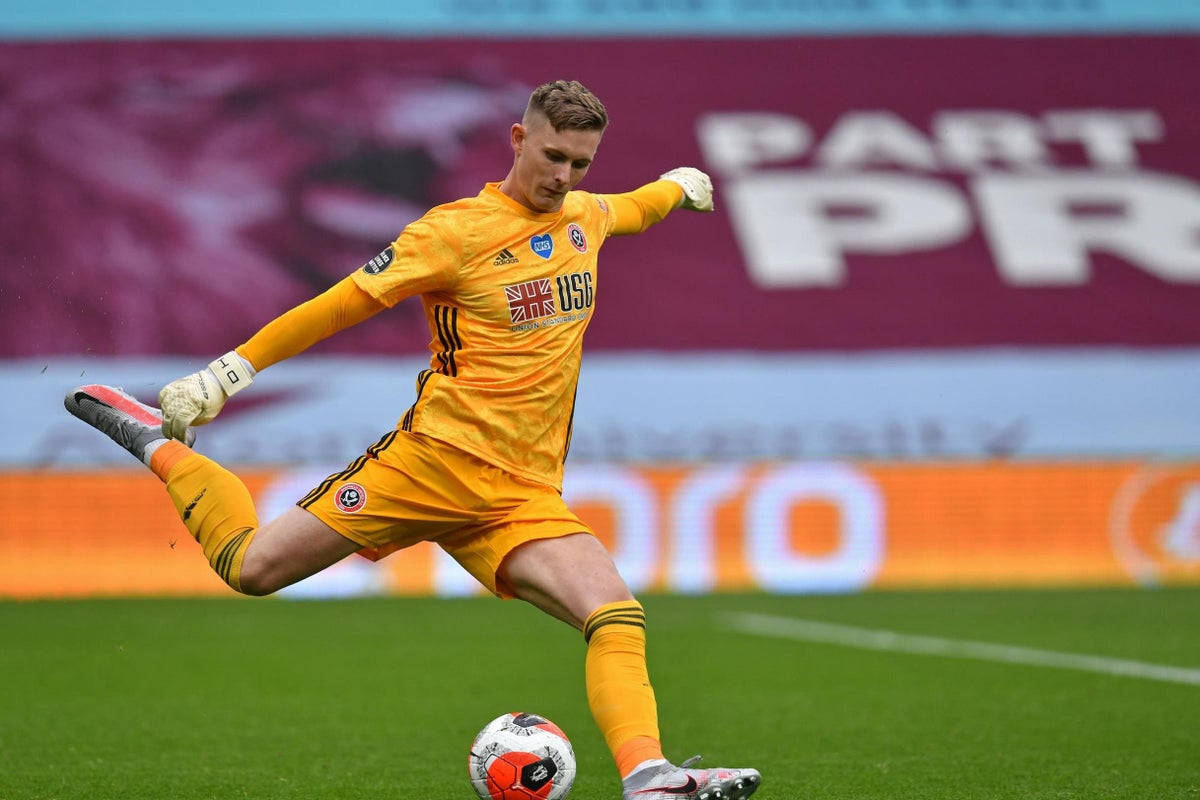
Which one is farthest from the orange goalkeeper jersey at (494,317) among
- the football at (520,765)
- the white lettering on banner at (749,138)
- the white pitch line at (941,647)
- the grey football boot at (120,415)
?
the white lettering on banner at (749,138)

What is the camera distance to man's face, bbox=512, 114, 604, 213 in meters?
5.00

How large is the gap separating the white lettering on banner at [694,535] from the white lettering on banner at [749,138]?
4.97 m

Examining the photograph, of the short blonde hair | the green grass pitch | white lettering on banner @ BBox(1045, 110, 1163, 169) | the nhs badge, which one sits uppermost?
white lettering on banner @ BBox(1045, 110, 1163, 169)

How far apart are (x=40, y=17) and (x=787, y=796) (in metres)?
15.2

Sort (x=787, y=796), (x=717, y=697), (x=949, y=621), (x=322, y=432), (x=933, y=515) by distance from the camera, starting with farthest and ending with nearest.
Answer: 1. (x=322, y=432)
2. (x=933, y=515)
3. (x=949, y=621)
4. (x=717, y=697)
5. (x=787, y=796)

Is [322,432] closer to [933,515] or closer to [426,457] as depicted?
[933,515]

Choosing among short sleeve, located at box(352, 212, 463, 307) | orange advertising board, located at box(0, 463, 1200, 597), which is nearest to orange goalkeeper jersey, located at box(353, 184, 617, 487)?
short sleeve, located at box(352, 212, 463, 307)

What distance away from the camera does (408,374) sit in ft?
58.2

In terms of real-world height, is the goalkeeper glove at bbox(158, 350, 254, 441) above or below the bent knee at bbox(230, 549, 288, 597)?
above

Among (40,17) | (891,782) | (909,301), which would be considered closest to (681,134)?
(909,301)

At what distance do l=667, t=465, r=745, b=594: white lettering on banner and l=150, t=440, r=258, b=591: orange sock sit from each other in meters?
9.72

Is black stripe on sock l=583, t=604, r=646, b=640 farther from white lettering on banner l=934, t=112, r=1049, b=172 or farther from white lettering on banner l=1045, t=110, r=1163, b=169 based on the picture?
white lettering on banner l=1045, t=110, r=1163, b=169

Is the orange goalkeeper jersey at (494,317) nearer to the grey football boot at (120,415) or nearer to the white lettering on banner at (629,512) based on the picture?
the grey football boot at (120,415)

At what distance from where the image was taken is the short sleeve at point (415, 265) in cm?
500
